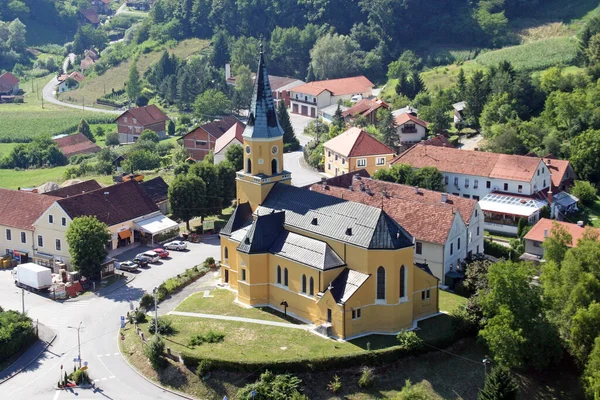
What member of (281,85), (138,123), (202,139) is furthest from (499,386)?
(281,85)

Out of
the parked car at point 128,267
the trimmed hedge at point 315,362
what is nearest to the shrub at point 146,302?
the parked car at point 128,267

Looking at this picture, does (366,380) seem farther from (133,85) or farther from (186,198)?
(133,85)

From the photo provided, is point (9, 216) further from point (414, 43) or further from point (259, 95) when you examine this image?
point (414, 43)

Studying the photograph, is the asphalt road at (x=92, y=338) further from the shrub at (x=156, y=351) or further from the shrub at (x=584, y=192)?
the shrub at (x=584, y=192)

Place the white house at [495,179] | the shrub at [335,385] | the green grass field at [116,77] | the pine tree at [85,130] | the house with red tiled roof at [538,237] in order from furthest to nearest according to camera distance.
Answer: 1. the green grass field at [116,77]
2. the pine tree at [85,130]
3. the white house at [495,179]
4. the house with red tiled roof at [538,237]
5. the shrub at [335,385]

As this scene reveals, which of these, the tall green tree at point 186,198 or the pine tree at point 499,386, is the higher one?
the tall green tree at point 186,198

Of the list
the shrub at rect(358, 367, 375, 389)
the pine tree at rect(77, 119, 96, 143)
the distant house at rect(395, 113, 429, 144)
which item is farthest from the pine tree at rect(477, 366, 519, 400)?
the pine tree at rect(77, 119, 96, 143)

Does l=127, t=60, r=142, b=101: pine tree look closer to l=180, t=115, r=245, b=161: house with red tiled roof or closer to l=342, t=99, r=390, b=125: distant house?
l=180, t=115, r=245, b=161: house with red tiled roof
